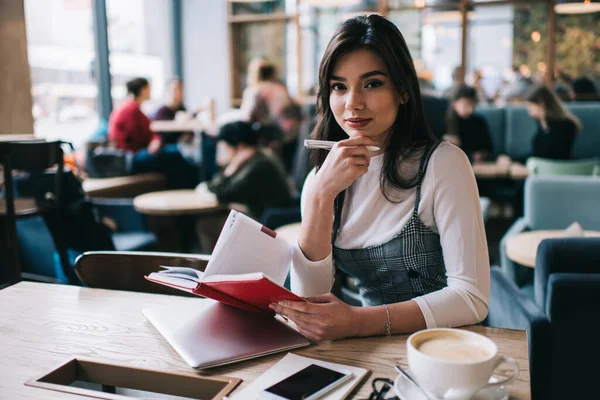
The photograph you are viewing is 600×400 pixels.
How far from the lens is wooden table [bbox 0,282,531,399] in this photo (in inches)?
38.4

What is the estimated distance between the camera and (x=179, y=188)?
5.86m

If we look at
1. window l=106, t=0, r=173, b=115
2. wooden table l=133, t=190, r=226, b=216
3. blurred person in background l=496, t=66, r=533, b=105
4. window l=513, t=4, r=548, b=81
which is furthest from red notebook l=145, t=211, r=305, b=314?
window l=513, t=4, r=548, b=81

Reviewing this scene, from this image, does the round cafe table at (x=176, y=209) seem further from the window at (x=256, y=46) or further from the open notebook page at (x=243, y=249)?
the window at (x=256, y=46)

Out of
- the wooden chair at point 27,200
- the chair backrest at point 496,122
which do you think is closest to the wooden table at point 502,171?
the chair backrest at point 496,122

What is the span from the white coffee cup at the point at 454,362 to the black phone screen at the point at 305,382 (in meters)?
0.14

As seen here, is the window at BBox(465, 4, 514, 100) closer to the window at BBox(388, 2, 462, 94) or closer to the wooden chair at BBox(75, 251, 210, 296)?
the window at BBox(388, 2, 462, 94)

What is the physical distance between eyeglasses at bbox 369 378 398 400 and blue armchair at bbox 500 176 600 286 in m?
2.54

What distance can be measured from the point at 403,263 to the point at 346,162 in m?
0.30

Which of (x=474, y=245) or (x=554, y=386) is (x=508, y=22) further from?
(x=474, y=245)

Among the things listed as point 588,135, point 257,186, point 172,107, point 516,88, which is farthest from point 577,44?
point 257,186

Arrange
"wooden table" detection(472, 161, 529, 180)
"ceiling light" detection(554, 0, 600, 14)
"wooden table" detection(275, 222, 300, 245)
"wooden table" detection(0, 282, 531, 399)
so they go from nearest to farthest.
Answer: "wooden table" detection(0, 282, 531, 399)
"wooden table" detection(275, 222, 300, 245)
"wooden table" detection(472, 161, 529, 180)
"ceiling light" detection(554, 0, 600, 14)

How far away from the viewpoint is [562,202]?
342cm

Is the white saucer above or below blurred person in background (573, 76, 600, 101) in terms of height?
below

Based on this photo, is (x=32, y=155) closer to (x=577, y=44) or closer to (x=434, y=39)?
(x=434, y=39)
